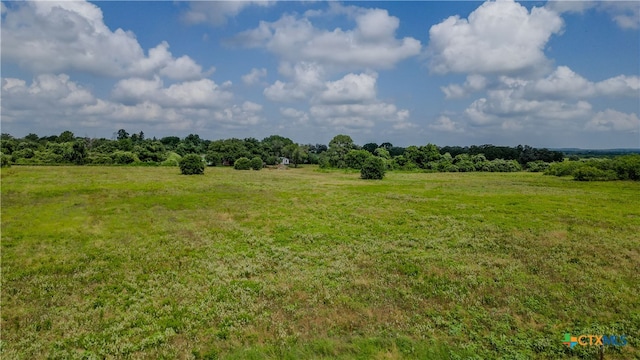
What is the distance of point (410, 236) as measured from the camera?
25312mm

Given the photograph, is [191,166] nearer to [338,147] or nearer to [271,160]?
[271,160]

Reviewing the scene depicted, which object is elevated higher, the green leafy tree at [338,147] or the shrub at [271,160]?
the green leafy tree at [338,147]

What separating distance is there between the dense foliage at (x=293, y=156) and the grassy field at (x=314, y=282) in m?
45.5

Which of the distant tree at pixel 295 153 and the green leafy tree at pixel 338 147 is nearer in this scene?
the green leafy tree at pixel 338 147

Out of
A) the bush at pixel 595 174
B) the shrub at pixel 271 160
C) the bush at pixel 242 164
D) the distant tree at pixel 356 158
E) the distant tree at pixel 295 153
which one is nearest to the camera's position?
the bush at pixel 595 174

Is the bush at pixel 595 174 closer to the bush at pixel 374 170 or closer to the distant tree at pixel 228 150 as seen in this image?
the bush at pixel 374 170

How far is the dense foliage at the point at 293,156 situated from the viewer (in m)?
74.6

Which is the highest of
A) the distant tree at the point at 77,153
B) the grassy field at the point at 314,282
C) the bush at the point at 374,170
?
the distant tree at the point at 77,153

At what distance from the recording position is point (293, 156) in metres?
121

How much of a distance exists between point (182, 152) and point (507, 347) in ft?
436

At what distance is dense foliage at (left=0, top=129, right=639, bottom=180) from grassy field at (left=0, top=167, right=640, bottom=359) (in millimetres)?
45464

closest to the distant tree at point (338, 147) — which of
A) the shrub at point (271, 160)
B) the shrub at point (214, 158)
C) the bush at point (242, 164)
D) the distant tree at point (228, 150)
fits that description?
the shrub at point (271, 160)

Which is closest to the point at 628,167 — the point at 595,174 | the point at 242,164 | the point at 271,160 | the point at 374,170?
the point at 595,174

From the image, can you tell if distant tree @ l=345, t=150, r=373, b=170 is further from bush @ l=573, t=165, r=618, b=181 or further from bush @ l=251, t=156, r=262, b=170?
bush @ l=573, t=165, r=618, b=181
